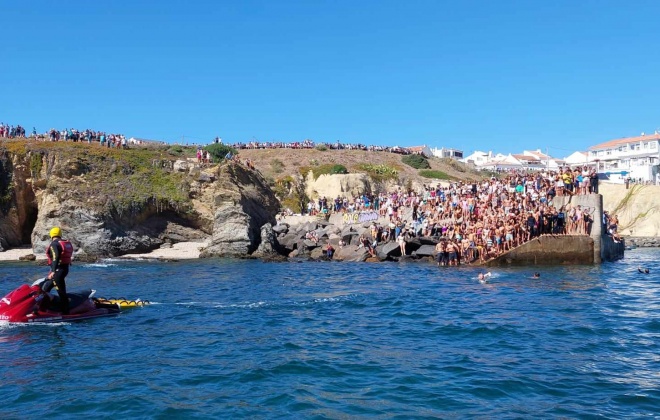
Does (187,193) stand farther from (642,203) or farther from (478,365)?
(642,203)

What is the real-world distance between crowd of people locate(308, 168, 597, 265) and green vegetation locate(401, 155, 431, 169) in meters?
44.1

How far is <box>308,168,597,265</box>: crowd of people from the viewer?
26906 millimetres

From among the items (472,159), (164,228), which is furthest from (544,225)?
(472,159)

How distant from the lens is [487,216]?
94.7 feet

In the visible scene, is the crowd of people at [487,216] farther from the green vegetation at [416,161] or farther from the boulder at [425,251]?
the green vegetation at [416,161]

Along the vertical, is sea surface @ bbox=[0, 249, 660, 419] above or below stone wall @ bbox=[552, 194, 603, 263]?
below

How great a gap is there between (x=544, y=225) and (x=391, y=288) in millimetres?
→ 10917

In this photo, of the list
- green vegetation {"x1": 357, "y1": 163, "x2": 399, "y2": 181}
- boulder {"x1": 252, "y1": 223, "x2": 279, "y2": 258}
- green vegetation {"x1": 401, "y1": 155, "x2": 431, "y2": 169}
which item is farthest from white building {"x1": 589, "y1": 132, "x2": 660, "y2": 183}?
boulder {"x1": 252, "y1": 223, "x2": 279, "y2": 258}

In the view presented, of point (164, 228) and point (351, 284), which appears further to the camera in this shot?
point (164, 228)

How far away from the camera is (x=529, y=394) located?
8.52m

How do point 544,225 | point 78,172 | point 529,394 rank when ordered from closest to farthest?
point 529,394, point 544,225, point 78,172

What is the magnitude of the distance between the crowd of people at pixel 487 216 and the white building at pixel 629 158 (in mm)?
38915

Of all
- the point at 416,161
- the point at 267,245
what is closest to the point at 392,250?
the point at 267,245

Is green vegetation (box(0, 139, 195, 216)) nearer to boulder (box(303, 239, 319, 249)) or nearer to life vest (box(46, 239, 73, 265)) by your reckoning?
boulder (box(303, 239, 319, 249))
